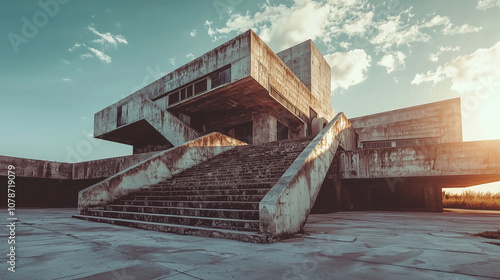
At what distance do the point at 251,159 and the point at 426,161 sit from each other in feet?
22.1

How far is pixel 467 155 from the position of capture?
32.0ft

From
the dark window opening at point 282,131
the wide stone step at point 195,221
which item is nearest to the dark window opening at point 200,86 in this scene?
the dark window opening at point 282,131

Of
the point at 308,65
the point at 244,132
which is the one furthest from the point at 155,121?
the point at 308,65

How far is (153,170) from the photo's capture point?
8.82m

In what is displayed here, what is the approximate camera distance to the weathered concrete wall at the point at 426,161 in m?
9.54

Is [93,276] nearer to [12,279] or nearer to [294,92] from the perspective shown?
[12,279]

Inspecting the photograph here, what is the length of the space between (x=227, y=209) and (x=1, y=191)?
50.8 feet

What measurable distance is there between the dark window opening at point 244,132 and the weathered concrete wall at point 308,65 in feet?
32.7

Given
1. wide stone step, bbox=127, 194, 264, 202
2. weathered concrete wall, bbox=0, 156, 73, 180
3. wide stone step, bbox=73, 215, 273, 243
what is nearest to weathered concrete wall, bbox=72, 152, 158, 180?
weathered concrete wall, bbox=0, 156, 73, 180

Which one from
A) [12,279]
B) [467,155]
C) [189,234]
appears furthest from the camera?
[467,155]

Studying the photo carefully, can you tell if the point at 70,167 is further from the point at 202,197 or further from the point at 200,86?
the point at 202,197

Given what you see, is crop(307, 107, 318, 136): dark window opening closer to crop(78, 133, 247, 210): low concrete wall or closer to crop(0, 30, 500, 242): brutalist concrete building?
crop(0, 30, 500, 242): brutalist concrete building

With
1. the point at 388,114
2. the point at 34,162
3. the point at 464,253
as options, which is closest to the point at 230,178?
the point at 464,253

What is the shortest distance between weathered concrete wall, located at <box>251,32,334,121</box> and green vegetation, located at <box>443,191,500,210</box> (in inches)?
494
